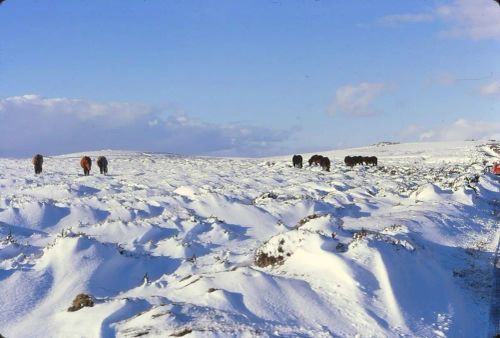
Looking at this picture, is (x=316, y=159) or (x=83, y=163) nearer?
(x=83, y=163)

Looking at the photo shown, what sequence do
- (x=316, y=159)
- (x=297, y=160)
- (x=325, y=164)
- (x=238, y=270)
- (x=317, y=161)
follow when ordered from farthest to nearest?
(x=316, y=159), (x=317, y=161), (x=297, y=160), (x=325, y=164), (x=238, y=270)

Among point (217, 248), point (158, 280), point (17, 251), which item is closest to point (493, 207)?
point (217, 248)

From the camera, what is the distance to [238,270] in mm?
8750

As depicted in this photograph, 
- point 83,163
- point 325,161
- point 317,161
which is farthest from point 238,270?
point 317,161

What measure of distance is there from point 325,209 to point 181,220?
510cm

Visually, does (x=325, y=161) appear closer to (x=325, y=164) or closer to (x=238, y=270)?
(x=325, y=164)

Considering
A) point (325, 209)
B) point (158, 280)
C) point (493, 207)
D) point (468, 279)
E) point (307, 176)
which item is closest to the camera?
point (158, 280)

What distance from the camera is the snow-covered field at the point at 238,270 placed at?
7297 mm

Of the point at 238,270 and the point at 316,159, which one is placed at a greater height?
the point at 316,159

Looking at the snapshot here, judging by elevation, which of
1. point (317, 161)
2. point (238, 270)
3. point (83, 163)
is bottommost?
point (238, 270)

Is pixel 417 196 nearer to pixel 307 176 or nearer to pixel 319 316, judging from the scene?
pixel 307 176

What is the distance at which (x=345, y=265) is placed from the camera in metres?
8.79

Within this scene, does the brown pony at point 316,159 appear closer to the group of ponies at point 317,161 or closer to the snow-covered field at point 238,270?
the group of ponies at point 317,161

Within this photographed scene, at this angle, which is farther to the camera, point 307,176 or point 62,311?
point 307,176
